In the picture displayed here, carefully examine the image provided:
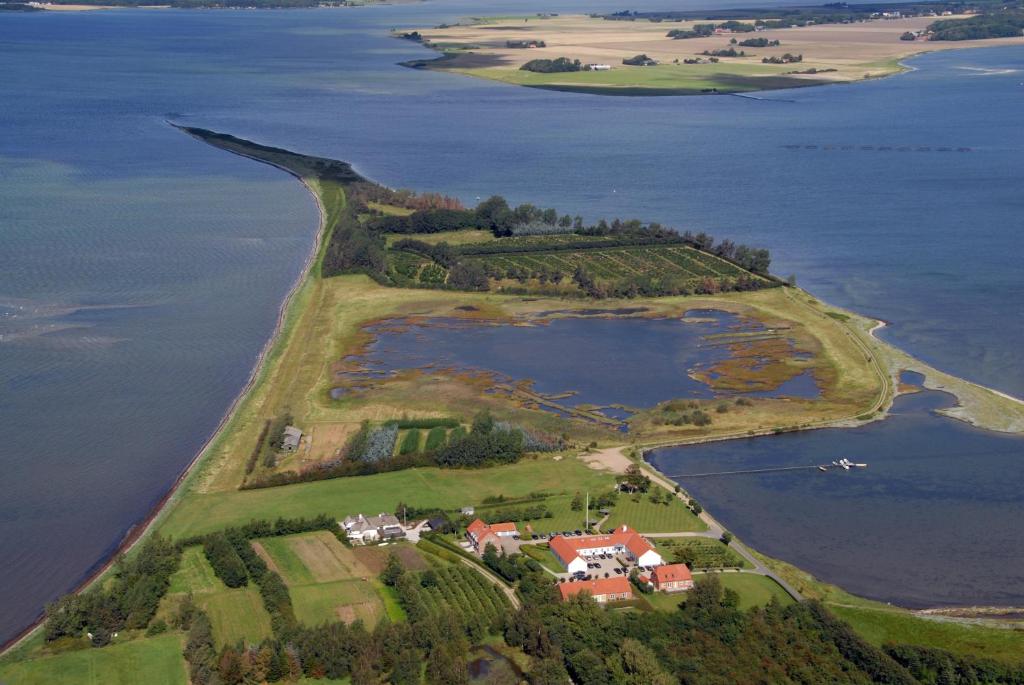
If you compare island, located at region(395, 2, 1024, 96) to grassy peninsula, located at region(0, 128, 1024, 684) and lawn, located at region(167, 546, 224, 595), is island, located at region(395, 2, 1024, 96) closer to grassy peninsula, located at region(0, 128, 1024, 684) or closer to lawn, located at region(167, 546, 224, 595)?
grassy peninsula, located at region(0, 128, 1024, 684)

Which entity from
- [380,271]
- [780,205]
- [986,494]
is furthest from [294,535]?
[780,205]

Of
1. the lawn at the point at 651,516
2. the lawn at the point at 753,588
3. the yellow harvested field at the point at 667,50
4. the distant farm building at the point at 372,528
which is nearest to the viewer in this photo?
the lawn at the point at 753,588

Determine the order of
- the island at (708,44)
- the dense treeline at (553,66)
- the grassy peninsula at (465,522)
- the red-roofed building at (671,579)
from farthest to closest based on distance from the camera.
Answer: the dense treeline at (553,66) < the island at (708,44) < the red-roofed building at (671,579) < the grassy peninsula at (465,522)

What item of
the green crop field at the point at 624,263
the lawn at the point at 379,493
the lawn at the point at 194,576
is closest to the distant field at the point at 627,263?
the green crop field at the point at 624,263

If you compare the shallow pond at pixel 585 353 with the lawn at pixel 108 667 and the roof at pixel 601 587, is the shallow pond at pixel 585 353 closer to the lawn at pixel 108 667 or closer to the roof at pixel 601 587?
the roof at pixel 601 587

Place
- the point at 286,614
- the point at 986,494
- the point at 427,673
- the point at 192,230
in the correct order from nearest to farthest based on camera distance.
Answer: the point at 427,673
the point at 286,614
the point at 986,494
the point at 192,230

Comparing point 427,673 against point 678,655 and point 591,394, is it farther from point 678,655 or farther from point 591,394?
point 591,394

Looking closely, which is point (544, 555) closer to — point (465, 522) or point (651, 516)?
point (465, 522)
